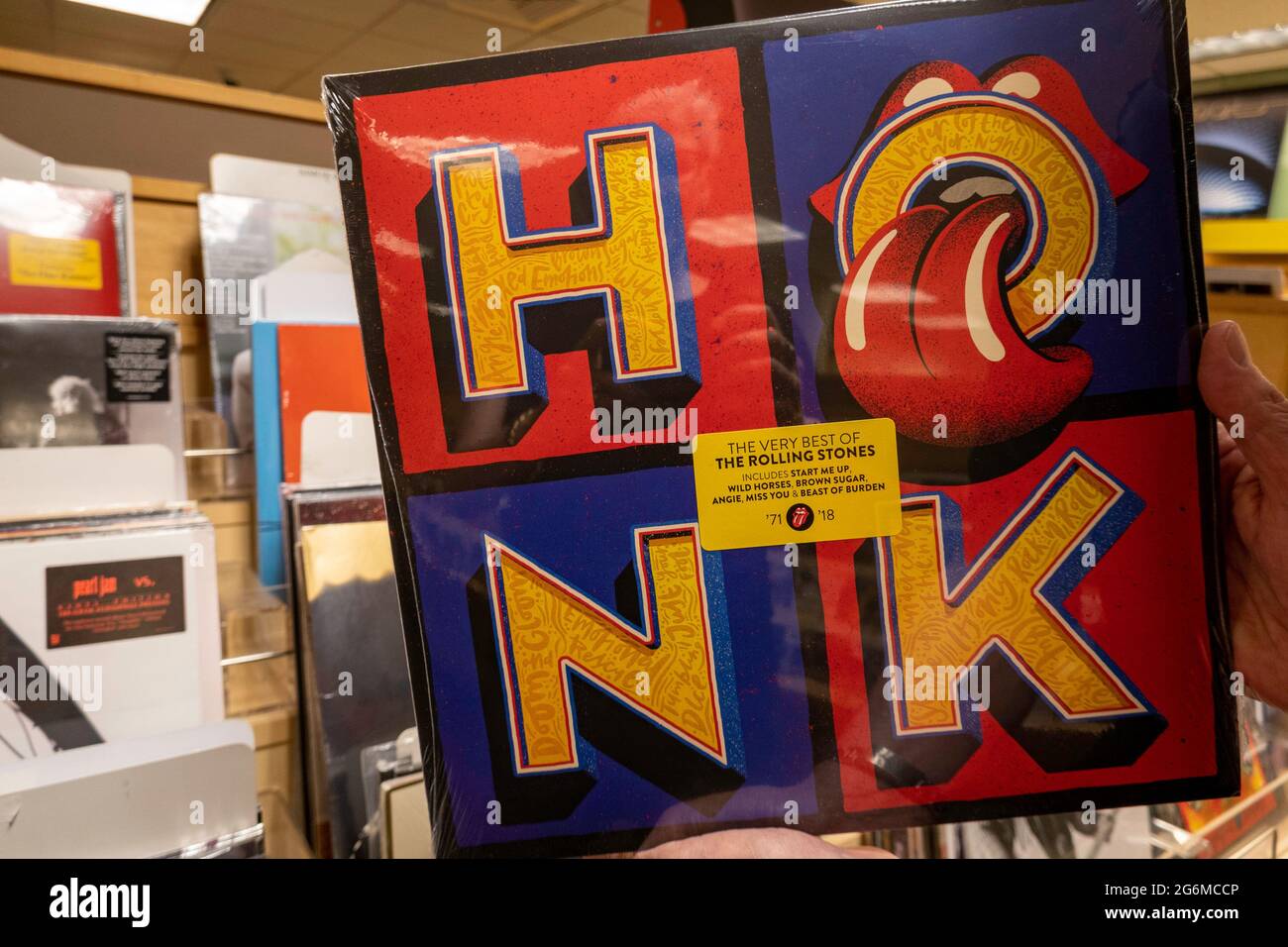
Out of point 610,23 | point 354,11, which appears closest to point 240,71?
point 354,11

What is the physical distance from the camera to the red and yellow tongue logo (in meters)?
0.68

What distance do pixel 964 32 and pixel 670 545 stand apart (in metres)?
0.52

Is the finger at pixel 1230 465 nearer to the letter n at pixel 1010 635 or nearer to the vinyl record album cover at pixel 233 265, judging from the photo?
the letter n at pixel 1010 635

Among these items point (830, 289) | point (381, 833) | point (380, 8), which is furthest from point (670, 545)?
point (380, 8)

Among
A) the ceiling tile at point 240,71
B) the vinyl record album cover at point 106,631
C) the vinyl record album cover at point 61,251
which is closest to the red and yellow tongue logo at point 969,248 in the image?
the vinyl record album cover at point 106,631

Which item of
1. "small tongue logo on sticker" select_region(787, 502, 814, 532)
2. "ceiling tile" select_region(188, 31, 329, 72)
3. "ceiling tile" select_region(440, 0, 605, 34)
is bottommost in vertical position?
"small tongue logo on sticker" select_region(787, 502, 814, 532)

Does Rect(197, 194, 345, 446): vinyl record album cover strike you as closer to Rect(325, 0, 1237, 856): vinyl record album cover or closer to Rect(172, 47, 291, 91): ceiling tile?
Rect(172, 47, 291, 91): ceiling tile

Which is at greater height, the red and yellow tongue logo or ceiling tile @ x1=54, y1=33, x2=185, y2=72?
ceiling tile @ x1=54, y1=33, x2=185, y2=72

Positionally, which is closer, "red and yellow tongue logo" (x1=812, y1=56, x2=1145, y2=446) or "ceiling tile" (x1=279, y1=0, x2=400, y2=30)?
"red and yellow tongue logo" (x1=812, y1=56, x2=1145, y2=446)

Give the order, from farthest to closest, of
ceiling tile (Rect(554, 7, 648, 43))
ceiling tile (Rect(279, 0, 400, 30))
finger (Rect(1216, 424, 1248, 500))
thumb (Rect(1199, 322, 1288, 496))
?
ceiling tile (Rect(279, 0, 400, 30))
ceiling tile (Rect(554, 7, 648, 43))
finger (Rect(1216, 424, 1248, 500))
thumb (Rect(1199, 322, 1288, 496))

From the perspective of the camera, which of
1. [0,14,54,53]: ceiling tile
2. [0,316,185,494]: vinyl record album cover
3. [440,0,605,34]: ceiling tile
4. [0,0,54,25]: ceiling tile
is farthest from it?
[0,0,54,25]: ceiling tile

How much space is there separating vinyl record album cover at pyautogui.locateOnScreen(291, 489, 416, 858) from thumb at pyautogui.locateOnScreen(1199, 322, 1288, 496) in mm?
956

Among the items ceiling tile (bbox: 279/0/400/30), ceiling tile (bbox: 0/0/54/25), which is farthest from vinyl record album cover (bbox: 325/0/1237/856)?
ceiling tile (bbox: 279/0/400/30)
